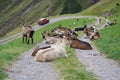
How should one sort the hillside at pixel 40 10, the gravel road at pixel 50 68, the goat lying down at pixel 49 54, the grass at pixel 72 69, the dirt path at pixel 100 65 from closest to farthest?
the grass at pixel 72 69 → the gravel road at pixel 50 68 → the dirt path at pixel 100 65 → the goat lying down at pixel 49 54 → the hillside at pixel 40 10

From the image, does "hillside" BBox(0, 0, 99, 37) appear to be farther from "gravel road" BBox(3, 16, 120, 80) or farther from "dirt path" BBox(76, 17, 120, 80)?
"gravel road" BBox(3, 16, 120, 80)

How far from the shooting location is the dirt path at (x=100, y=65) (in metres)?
20.5

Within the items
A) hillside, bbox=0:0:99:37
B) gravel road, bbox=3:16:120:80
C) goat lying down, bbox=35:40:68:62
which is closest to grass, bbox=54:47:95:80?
gravel road, bbox=3:16:120:80

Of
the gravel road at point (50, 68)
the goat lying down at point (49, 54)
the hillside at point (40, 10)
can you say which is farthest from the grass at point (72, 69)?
the hillside at point (40, 10)

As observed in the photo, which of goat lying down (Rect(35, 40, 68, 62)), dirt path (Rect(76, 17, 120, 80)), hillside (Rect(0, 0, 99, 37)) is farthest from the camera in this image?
hillside (Rect(0, 0, 99, 37))

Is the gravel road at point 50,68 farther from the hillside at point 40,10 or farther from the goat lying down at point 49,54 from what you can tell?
the hillside at point 40,10

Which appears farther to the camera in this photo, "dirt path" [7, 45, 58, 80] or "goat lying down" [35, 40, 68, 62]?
"goat lying down" [35, 40, 68, 62]

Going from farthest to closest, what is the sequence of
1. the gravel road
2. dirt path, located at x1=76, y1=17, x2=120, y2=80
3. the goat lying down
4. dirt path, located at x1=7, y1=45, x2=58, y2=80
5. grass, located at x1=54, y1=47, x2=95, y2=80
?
1. the goat lying down
2. dirt path, located at x1=76, y1=17, x2=120, y2=80
3. the gravel road
4. dirt path, located at x1=7, y1=45, x2=58, y2=80
5. grass, located at x1=54, y1=47, x2=95, y2=80

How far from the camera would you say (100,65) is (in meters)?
23.8

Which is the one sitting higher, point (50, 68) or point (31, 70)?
point (31, 70)

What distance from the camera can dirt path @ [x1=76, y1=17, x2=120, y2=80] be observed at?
20531mm

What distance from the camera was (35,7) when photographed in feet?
627

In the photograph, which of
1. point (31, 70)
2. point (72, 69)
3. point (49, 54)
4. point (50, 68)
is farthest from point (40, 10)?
point (72, 69)

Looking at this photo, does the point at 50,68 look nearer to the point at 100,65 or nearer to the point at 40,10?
the point at 100,65
